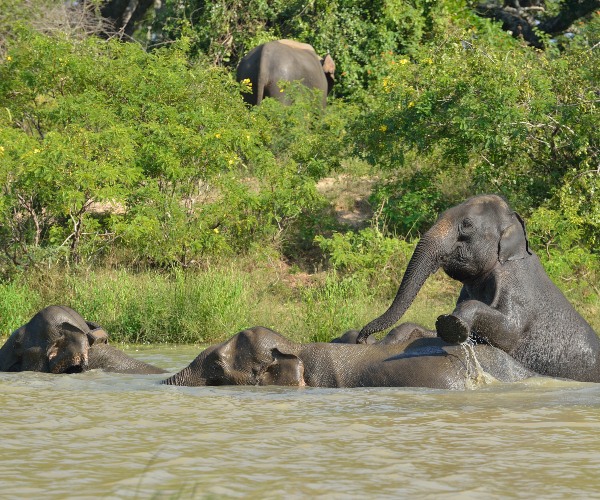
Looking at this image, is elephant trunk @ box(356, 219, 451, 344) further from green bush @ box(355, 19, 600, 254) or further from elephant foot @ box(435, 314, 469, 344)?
green bush @ box(355, 19, 600, 254)

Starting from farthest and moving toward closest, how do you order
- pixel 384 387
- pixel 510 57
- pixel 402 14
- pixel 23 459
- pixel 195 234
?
1. pixel 402 14
2. pixel 510 57
3. pixel 195 234
4. pixel 384 387
5. pixel 23 459

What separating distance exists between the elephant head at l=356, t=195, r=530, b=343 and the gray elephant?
1263cm

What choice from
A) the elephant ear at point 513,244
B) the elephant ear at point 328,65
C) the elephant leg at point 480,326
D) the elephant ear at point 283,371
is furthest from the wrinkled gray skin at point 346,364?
the elephant ear at point 328,65

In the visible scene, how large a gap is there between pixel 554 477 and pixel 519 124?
382 inches

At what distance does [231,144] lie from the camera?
1497 cm

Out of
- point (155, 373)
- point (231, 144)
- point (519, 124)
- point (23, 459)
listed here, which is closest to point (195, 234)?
point (231, 144)

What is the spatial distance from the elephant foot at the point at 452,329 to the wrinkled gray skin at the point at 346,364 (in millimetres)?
434

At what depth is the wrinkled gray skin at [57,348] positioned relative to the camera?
8250mm

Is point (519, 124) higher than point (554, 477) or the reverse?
higher

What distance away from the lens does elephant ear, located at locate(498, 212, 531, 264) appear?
7805 millimetres

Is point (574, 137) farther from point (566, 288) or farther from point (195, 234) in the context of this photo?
point (195, 234)

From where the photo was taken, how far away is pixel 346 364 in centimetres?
748

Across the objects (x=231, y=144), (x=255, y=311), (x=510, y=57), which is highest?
(x=510, y=57)

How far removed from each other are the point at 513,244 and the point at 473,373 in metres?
1.03
